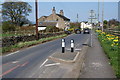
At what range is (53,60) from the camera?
464 inches

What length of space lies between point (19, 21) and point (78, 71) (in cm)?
6399

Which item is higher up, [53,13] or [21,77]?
[53,13]

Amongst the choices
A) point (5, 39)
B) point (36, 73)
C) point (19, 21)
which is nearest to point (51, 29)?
point (19, 21)

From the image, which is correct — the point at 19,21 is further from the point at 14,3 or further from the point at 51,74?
the point at 51,74

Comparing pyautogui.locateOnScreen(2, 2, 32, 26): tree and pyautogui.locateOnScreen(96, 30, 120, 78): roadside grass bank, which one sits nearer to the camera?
pyautogui.locateOnScreen(96, 30, 120, 78): roadside grass bank

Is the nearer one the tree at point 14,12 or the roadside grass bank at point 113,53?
the roadside grass bank at point 113,53

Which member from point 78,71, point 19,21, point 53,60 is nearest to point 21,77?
point 78,71

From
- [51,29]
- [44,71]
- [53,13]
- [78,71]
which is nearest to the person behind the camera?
[78,71]

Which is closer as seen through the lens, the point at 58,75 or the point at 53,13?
the point at 58,75

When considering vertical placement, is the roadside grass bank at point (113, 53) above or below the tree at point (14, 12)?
below

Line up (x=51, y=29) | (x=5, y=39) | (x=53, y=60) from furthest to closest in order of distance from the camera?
(x=51, y=29) < (x=5, y=39) < (x=53, y=60)

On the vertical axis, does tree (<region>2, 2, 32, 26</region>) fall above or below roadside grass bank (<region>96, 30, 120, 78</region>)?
above

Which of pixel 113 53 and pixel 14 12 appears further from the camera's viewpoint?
pixel 14 12

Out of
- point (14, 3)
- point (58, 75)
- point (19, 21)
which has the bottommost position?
point (58, 75)
